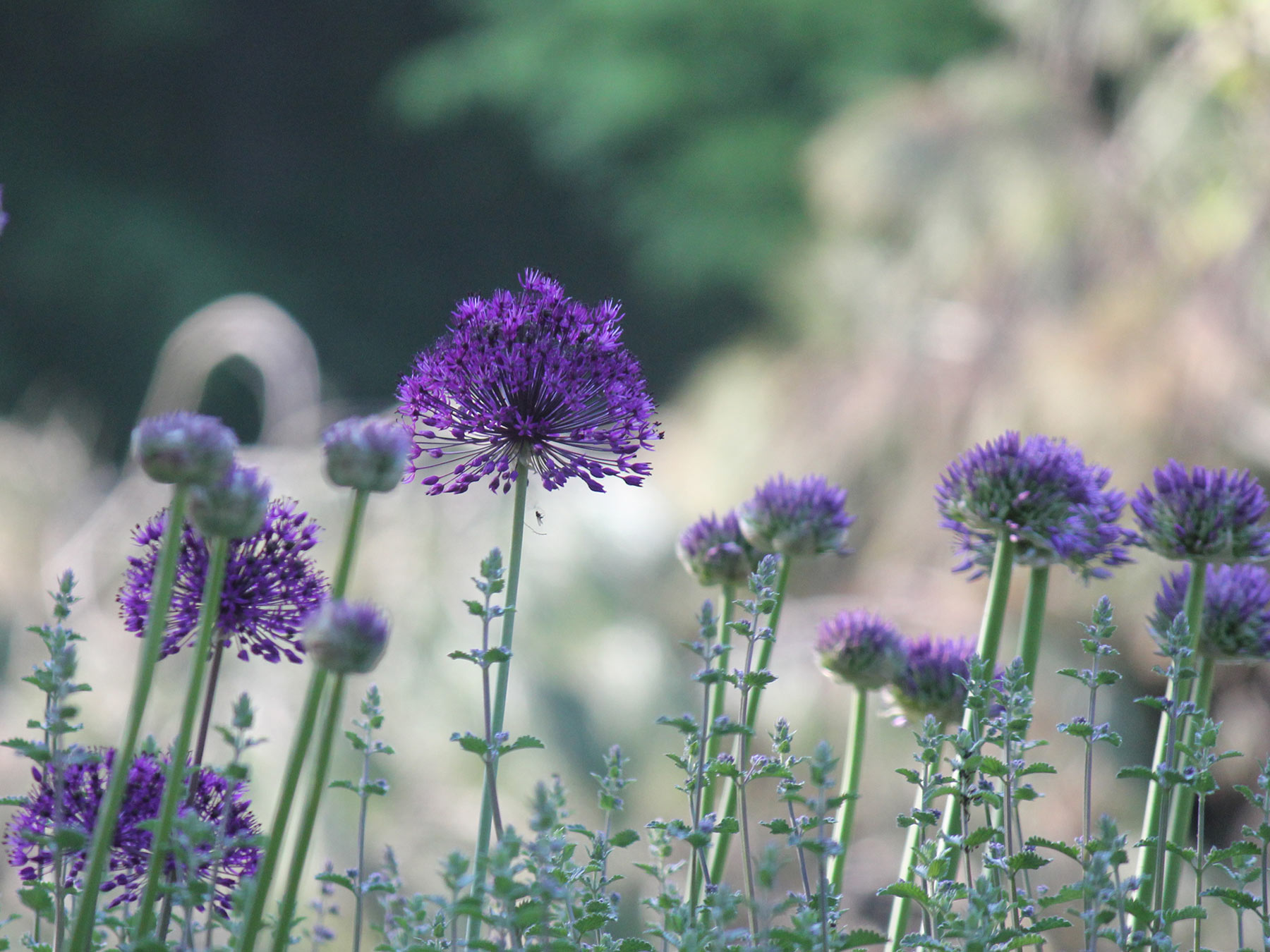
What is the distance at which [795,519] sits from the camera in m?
0.64

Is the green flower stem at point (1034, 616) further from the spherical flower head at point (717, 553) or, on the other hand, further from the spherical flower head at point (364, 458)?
the spherical flower head at point (364, 458)

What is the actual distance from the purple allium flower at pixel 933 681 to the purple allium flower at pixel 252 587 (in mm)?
319

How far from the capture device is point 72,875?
0.55 metres

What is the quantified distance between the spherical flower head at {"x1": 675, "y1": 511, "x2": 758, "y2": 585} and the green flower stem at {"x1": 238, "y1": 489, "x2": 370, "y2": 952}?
0.96ft

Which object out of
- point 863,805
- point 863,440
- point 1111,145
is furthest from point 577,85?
point 863,805

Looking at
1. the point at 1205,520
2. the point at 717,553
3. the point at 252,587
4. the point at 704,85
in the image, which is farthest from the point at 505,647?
the point at 704,85

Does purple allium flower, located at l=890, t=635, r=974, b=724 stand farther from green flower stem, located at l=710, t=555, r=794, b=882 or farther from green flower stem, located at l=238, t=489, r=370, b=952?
green flower stem, located at l=238, t=489, r=370, b=952

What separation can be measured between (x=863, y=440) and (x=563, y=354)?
2.56 metres

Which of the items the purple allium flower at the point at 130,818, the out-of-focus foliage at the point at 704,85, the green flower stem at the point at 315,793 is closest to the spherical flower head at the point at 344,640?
the green flower stem at the point at 315,793

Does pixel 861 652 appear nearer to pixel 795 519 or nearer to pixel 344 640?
pixel 795 519

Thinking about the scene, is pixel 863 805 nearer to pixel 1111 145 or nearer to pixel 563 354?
pixel 1111 145

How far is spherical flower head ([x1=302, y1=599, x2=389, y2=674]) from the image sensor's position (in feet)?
1.21

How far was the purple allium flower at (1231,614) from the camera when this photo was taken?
0.61 metres

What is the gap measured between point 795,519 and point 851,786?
0.13 meters
